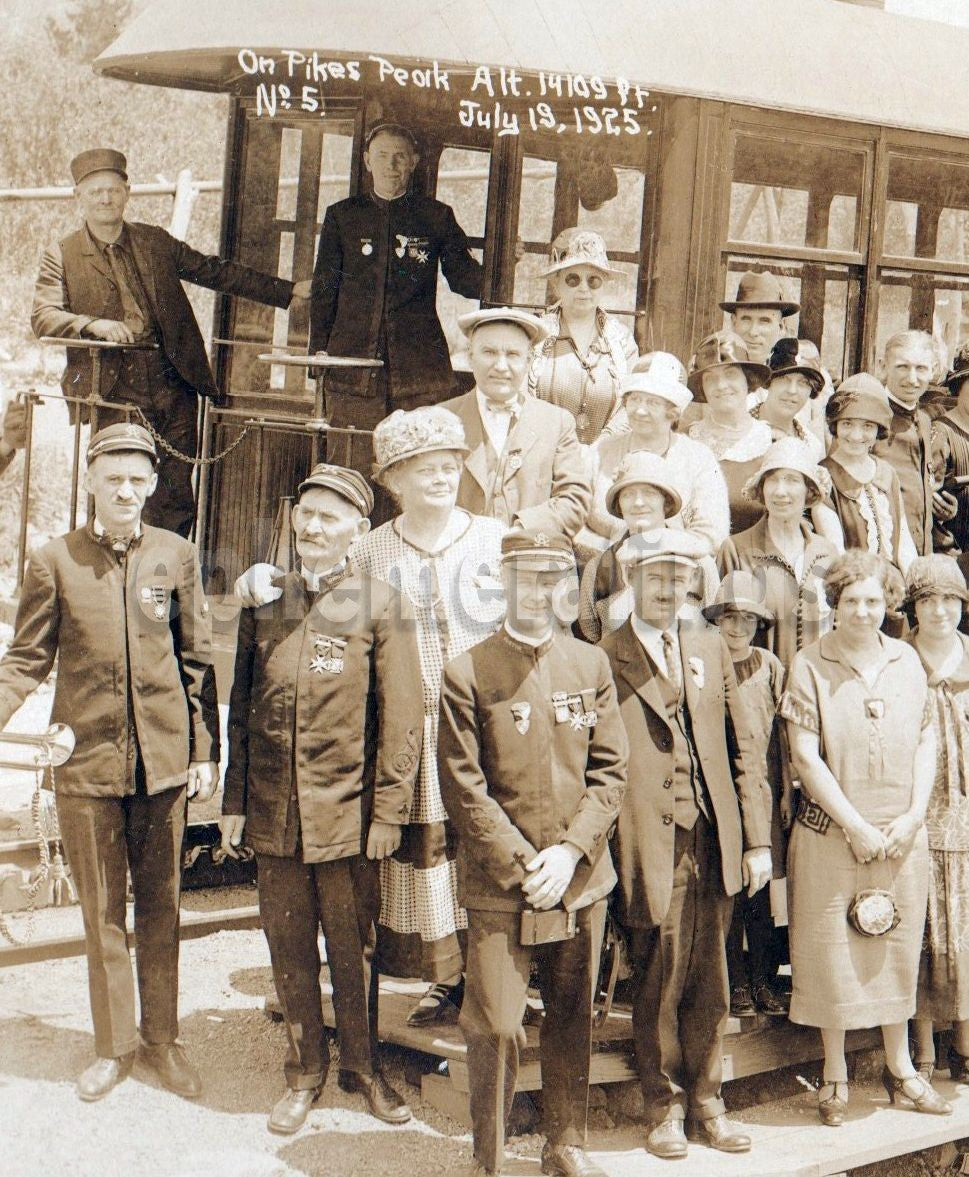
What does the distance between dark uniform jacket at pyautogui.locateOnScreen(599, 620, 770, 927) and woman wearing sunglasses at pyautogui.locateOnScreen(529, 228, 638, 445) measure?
1288 millimetres

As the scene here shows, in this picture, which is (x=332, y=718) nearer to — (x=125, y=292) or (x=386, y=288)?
(x=386, y=288)

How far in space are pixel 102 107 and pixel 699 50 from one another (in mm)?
16266

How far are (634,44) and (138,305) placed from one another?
2.58m

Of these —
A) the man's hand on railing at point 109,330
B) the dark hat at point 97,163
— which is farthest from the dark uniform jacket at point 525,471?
the dark hat at point 97,163

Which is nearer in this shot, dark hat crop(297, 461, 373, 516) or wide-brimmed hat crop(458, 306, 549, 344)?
dark hat crop(297, 461, 373, 516)

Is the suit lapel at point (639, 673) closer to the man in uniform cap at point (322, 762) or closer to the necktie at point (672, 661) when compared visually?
the necktie at point (672, 661)

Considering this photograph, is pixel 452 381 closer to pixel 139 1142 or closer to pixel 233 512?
pixel 233 512

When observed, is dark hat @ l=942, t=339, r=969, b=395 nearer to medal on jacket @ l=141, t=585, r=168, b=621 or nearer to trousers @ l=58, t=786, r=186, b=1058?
medal on jacket @ l=141, t=585, r=168, b=621

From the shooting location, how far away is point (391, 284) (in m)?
6.69

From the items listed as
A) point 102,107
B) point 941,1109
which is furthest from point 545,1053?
point 102,107

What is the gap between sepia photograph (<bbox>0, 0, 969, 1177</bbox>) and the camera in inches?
168

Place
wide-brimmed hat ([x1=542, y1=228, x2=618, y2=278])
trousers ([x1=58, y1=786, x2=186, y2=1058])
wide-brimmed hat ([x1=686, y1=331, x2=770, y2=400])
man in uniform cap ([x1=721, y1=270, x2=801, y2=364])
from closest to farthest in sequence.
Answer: trousers ([x1=58, y1=786, x2=186, y2=1058])
wide-brimmed hat ([x1=542, y1=228, x2=618, y2=278])
wide-brimmed hat ([x1=686, y1=331, x2=770, y2=400])
man in uniform cap ([x1=721, y1=270, x2=801, y2=364])

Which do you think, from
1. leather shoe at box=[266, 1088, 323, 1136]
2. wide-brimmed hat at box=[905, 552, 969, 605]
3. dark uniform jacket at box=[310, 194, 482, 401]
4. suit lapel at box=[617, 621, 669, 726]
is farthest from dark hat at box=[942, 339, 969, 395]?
leather shoe at box=[266, 1088, 323, 1136]

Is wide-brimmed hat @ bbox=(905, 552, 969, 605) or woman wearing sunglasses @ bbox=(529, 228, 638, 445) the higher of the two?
woman wearing sunglasses @ bbox=(529, 228, 638, 445)
